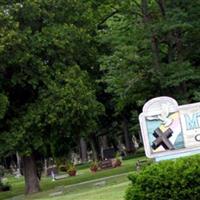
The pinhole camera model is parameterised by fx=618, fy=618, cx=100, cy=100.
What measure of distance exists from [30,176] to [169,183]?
22302 mm

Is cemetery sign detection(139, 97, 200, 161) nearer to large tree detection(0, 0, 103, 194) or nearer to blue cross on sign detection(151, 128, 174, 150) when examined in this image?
blue cross on sign detection(151, 128, 174, 150)

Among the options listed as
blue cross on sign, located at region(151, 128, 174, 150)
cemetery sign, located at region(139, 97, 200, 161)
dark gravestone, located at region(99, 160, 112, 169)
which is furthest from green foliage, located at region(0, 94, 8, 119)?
dark gravestone, located at region(99, 160, 112, 169)

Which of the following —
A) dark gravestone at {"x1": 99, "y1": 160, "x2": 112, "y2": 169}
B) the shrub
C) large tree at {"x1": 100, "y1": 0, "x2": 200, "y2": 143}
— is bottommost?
the shrub

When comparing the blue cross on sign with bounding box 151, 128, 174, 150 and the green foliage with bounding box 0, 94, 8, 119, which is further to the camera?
the green foliage with bounding box 0, 94, 8, 119

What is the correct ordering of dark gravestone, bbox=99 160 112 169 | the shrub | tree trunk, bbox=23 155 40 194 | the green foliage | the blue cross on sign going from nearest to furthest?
the shrub < the blue cross on sign < the green foliage < tree trunk, bbox=23 155 40 194 < dark gravestone, bbox=99 160 112 169

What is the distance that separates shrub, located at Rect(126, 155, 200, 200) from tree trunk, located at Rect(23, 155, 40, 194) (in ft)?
70.2

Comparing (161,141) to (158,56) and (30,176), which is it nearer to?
(158,56)

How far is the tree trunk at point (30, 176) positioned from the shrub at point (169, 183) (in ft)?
70.2

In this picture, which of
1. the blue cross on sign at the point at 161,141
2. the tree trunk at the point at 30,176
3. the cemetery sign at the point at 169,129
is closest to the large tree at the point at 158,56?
the tree trunk at the point at 30,176

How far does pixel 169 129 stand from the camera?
13977 mm

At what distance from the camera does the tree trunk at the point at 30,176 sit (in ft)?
101

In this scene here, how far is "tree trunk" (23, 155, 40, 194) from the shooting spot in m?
30.9

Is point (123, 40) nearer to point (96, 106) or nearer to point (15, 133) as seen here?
point (96, 106)

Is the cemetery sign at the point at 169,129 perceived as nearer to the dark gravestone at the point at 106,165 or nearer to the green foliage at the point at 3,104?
the green foliage at the point at 3,104
